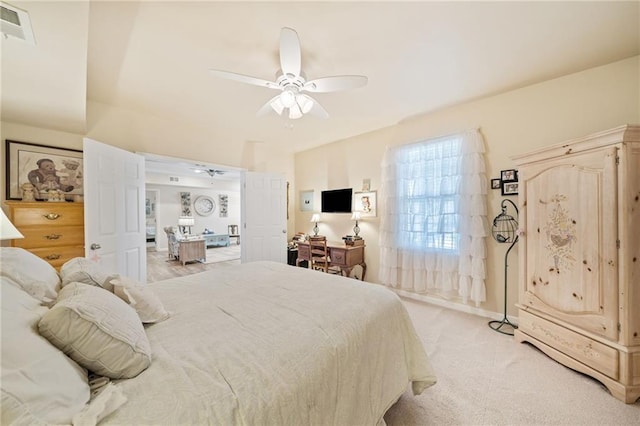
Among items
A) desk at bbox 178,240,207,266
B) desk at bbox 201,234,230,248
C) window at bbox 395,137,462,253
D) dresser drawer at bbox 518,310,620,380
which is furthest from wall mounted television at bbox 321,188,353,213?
desk at bbox 201,234,230,248

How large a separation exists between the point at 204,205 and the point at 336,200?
6505 millimetres

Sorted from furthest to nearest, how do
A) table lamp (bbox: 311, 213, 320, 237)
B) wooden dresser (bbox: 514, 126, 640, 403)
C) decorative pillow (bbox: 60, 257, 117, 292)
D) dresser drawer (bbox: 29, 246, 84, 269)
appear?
table lamp (bbox: 311, 213, 320, 237) → dresser drawer (bbox: 29, 246, 84, 269) → wooden dresser (bbox: 514, 126, 640, 403) → decorative pillow (bbox: 60, 257, 117, 292)

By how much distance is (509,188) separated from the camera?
261 cm

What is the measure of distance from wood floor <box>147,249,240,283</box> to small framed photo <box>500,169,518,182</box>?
458cm

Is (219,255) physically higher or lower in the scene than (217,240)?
lower

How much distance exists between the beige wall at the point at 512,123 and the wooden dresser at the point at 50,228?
357 cm

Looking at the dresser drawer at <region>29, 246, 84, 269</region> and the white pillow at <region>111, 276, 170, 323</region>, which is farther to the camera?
the dresser drawer at <region>29, 246, 84, 269</region>

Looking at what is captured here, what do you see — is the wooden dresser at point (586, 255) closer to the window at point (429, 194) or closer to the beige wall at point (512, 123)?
the beige wall at point (512, 123)

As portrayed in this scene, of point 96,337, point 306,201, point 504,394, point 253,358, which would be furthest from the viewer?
point 306,201

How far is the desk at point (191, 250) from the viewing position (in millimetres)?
5680

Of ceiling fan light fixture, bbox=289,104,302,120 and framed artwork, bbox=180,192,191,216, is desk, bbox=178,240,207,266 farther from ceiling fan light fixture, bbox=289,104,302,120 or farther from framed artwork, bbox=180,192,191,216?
ceiling fan light fixture, bbox=289,104,302,120

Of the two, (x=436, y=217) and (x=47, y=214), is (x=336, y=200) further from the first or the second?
(x=47, y=214)

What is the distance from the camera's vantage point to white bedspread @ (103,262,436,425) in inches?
28.8

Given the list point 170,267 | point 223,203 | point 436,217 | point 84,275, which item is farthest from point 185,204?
point 436,217
